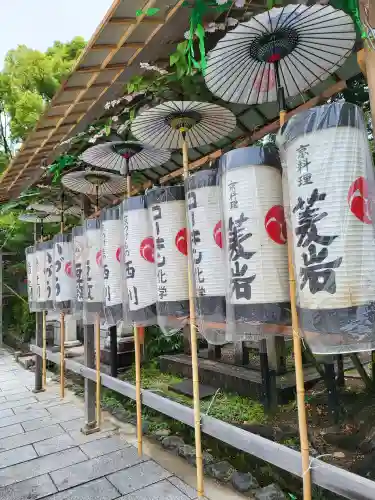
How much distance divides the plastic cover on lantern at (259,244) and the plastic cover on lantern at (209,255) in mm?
357

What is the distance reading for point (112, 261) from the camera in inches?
163

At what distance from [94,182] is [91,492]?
361cm

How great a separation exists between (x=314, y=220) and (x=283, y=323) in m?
0.78

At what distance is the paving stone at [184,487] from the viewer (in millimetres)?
3482

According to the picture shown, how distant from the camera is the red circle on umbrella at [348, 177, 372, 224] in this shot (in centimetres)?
199

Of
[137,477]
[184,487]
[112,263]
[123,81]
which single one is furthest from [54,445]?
[123,81]

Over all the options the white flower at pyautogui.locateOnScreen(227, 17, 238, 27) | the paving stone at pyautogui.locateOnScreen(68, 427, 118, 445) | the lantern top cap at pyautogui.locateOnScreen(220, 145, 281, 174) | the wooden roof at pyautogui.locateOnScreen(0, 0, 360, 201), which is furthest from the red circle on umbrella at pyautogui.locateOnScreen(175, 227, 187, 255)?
the paving stone at pyautogui.locateOnScreen(68, 427, 118, 445)

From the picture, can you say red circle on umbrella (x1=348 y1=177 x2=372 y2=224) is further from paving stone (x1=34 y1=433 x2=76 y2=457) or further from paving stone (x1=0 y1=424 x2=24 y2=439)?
paving stone (x1=0 y1=424 x2=24 y2=439)

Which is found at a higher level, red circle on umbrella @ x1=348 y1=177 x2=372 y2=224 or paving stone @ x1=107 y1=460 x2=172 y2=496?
red circle on umbrella @ x1=348 y1=177 x2=372 y2=224

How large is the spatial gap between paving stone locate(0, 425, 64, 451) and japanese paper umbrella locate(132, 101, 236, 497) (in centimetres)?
280

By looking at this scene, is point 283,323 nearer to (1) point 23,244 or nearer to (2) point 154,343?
(2) point 154,343

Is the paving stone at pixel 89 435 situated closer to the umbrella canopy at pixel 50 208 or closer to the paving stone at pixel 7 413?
the paving stone at pixel 7 413

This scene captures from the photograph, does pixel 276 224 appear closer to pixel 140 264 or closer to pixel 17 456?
pixel 140 264

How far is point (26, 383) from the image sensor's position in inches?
334
